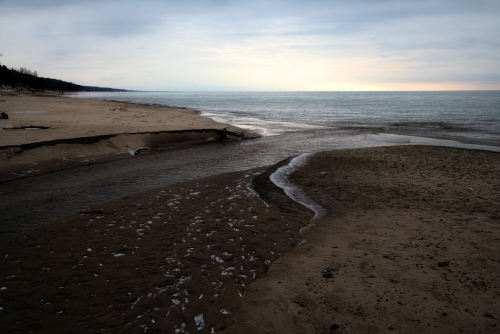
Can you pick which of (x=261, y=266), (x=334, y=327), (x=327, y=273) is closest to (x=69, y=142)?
(x=261, y=266)

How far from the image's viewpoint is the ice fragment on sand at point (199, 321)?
270 cm

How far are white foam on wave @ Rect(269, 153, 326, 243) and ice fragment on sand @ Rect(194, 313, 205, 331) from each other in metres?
2.10

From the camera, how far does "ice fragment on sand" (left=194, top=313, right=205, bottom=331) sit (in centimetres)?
270

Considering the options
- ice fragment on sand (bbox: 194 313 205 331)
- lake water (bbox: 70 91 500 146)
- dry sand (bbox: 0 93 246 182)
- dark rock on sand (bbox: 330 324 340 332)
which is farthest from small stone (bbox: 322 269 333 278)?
lake water (bbox: 70 91 500 146)

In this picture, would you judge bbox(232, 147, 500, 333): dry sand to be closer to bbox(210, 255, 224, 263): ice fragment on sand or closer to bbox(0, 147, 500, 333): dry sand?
bbox(0, 147, 500, 333): dry sand

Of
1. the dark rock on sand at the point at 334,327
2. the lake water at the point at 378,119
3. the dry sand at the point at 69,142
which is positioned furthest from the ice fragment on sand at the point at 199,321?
the lake water at the point at 378,119

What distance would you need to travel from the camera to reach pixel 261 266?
12.3 ft

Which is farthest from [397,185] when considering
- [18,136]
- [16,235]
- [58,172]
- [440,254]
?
[18,136]

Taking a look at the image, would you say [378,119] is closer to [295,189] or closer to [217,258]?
[295,189]

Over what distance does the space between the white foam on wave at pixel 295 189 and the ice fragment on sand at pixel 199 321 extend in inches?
82.6

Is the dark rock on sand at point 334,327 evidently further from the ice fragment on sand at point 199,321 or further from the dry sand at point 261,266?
the ice fragment on sand at point 199,321

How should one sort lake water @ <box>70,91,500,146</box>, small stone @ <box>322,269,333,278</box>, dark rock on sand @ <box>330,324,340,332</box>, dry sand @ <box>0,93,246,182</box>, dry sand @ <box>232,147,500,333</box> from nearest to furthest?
dark rock on sand @ <box>330,324,340,332</box>
dry sand @ <box>232,147,500,333</box>
small stone @ <box>322,269,333,278</box>
dry sand @ <box>0,93,246,182</box>
lake water @ <box>70,91,500,146</box>

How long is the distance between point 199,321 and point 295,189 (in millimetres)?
4573

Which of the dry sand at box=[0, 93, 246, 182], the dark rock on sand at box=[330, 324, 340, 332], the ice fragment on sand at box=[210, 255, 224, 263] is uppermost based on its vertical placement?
the dry sand at box=[0, 93, 246, 182]
